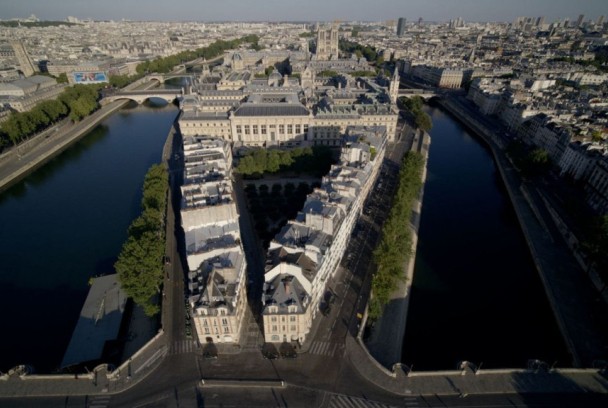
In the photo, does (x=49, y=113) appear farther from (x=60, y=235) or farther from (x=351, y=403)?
(x=351, y=403)

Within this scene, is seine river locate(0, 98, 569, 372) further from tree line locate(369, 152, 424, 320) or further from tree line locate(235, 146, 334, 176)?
tree line locate(235, 146, 334, 176)

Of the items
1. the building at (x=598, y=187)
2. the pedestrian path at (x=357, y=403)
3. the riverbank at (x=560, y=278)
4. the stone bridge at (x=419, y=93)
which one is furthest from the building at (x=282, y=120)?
the pedestrian path at (x=357, y=403)

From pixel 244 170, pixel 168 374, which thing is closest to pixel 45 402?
pixel 168 374

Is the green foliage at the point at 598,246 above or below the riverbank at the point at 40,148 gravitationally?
above

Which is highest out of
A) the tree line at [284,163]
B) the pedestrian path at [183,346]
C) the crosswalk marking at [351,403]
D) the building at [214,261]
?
the building at [214,261]

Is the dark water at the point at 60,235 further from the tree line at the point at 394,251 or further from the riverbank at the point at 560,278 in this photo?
the riverbank at the point at 560,278

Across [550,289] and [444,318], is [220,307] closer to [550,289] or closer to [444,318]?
[444,318]

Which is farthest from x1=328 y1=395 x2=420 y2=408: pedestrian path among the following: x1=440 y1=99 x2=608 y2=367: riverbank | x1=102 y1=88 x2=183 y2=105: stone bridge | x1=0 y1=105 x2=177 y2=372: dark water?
x1=102 y1=88 x2=183 y2=105: stone bridge
